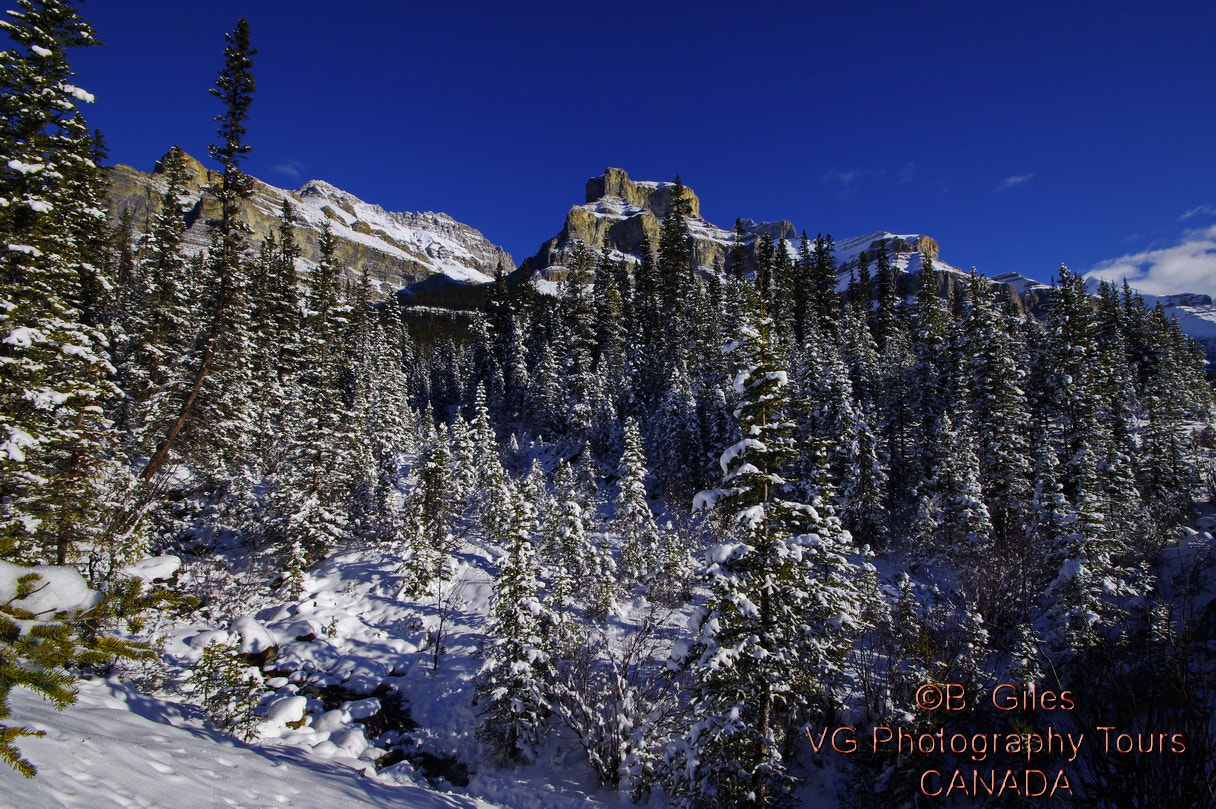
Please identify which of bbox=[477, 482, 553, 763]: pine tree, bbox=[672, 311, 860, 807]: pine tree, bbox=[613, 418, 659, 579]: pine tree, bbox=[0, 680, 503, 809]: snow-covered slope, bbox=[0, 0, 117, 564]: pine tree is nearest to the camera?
bbox=[0, 680, 503, 809]: snow-covered slope

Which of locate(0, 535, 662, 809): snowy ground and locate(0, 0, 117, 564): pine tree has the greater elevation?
locate(0, 0, 117, 564): pine tree

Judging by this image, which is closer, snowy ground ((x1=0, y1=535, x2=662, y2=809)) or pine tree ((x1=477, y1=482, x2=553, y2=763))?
snowy ground ((x1=0, y1=535, x2=662, y2=809))

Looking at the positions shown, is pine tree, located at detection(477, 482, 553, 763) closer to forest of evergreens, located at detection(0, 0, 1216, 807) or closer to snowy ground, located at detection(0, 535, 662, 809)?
forest of evergreens, located at detection(0, 0, 1216, 807)

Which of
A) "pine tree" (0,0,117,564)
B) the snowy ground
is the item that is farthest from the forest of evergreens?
the snowy ground

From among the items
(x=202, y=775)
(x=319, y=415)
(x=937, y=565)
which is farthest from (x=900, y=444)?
(x=202, y=775)

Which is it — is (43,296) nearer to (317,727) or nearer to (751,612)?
(317,727)

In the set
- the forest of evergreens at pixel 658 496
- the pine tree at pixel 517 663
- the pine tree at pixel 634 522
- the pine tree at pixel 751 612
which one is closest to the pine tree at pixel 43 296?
the forest of evergreens at pixel 658 496

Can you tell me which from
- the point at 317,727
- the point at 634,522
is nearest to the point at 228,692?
the point at 317,727

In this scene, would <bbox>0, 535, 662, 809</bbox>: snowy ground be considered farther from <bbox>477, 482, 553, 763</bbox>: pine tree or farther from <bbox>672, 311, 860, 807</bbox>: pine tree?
<bbox>672, 311, 860, 807</bbox>: pine tree

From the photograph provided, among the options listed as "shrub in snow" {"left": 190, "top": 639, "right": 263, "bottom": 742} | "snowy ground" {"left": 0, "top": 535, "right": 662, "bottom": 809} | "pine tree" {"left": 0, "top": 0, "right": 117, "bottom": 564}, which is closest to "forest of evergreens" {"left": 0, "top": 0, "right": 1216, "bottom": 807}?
"pine tree" {"left": 0, "top": 0, "right": 117, "bottom": 564}

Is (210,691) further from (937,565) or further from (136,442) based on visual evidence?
(937,565)

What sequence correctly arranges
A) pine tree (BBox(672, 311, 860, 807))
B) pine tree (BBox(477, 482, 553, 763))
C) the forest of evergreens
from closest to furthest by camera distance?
pine tree (BBox(672, 311, 860, 807))
the forest of evergreens
pine tree (BBox(477, 482, 553, 763))

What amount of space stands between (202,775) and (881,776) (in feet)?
47.7

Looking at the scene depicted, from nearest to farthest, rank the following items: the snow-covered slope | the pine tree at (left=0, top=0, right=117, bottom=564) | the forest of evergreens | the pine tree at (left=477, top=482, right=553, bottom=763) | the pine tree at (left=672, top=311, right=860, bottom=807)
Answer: the snow-covered slope < the pine tree at (left=672, top=311, right=860, bottom=807) < the forest of evergreens < the pine tree at (left=0, top=0, right=117, bottom=564) < the pine tree at (left=477, top=482, right=553, bottom=763)
